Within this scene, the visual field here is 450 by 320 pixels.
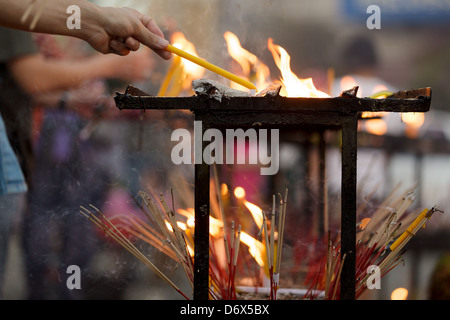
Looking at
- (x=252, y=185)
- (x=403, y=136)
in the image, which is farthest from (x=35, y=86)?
(x=403, y=136)

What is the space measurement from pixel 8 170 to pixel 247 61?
1270 mm

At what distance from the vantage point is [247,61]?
2.00 metres

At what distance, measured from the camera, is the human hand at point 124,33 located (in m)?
1.61

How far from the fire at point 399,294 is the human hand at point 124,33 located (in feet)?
5.17

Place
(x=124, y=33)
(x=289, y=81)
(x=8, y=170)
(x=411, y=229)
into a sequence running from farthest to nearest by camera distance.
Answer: (x=8, y=170), (x=289, y=81), (x=124, y=33), (x=411, y=229)

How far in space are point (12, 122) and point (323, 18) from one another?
5.32ft

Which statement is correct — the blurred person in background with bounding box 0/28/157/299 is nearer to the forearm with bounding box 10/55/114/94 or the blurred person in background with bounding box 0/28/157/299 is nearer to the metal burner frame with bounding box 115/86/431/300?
the forearm with bounding box 10/55/114/94

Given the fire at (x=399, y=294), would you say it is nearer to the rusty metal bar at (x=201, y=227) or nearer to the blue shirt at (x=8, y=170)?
the rusty metal bar at (x=201, y=227)

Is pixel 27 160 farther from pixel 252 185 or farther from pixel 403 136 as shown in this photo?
pixel 403 136

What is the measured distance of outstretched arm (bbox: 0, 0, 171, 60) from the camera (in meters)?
1.61

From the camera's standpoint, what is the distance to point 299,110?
129cm

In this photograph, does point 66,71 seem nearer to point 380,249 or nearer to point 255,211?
point 255,211

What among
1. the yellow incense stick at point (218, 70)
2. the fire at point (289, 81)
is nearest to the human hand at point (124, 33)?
the yellow incense stick at point (218, 70)

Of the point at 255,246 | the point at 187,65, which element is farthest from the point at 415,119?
the point at 187,65
